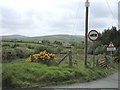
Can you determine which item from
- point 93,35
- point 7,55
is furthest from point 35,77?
point 7,55

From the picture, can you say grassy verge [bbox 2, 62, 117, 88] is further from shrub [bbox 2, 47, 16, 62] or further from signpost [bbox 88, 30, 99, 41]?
shrub [bbox 2, 47, 16, 62]

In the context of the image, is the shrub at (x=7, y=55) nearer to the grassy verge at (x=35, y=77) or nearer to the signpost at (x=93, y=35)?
the grassy verge at (x=35, y=77)

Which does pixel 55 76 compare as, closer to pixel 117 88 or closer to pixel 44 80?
pixel 44 80

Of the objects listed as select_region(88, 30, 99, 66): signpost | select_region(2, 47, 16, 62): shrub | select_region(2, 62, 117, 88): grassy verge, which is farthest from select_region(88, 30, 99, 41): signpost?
select_region(2, 47, 16, 62): shrub

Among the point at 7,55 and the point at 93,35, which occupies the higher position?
the point at 93,35

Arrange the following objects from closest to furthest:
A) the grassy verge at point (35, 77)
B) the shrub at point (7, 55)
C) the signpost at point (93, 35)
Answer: the grassy verge at point (35, 77) → the shrub at point (7, 55) → the signpost at point (93, 35)

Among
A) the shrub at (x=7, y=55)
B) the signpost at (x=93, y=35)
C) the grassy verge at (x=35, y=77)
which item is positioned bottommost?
the grassy verge at (x=35, y=77)

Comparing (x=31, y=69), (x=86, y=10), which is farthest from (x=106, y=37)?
(x=31, y=69)

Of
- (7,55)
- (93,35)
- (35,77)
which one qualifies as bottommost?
(35,77)

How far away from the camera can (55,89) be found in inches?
484

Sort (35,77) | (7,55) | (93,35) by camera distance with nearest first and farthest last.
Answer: (35,77)
(93,35)
(7,55)

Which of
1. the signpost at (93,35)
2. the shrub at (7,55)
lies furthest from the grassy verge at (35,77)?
the shrub at (7,55)

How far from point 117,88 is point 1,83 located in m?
4.84

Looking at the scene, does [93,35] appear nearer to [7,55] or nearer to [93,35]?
[93,35]
